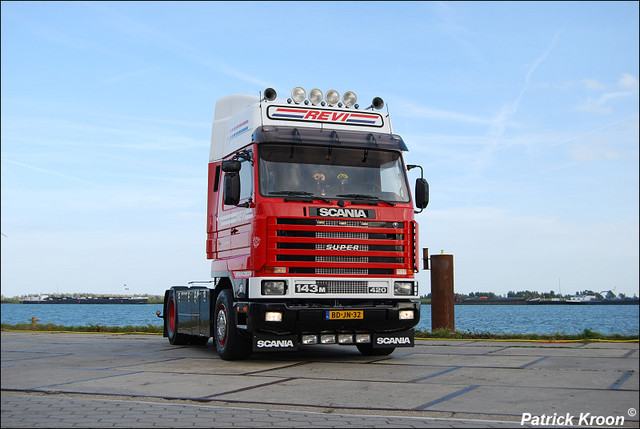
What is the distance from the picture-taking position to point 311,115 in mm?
12055

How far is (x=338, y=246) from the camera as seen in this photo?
11023 millimetres

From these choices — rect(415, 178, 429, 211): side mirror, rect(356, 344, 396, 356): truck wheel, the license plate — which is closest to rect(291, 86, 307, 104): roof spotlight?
rect(415, 178, 429, 211): side mirror

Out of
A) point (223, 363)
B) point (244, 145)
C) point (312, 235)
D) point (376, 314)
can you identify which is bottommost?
point (223, 363)

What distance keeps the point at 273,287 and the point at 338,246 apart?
47.1 inches

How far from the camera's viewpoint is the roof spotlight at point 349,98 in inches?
493

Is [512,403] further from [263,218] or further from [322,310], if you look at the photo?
[263,218]

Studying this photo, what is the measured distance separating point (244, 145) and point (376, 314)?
141 inches

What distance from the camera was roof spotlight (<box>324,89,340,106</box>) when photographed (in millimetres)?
12398

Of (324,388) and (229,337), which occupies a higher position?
(229,337)

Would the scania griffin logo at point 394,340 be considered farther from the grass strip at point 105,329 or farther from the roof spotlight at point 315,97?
the grass strip at point 105,329

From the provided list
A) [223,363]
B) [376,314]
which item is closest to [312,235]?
[376,314]

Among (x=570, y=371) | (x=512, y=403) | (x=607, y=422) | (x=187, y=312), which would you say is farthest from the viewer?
(x=187, y=312)

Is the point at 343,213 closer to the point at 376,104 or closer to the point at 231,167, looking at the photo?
the point at 231,167

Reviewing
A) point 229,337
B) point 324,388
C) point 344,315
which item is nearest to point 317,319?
point 344,315
